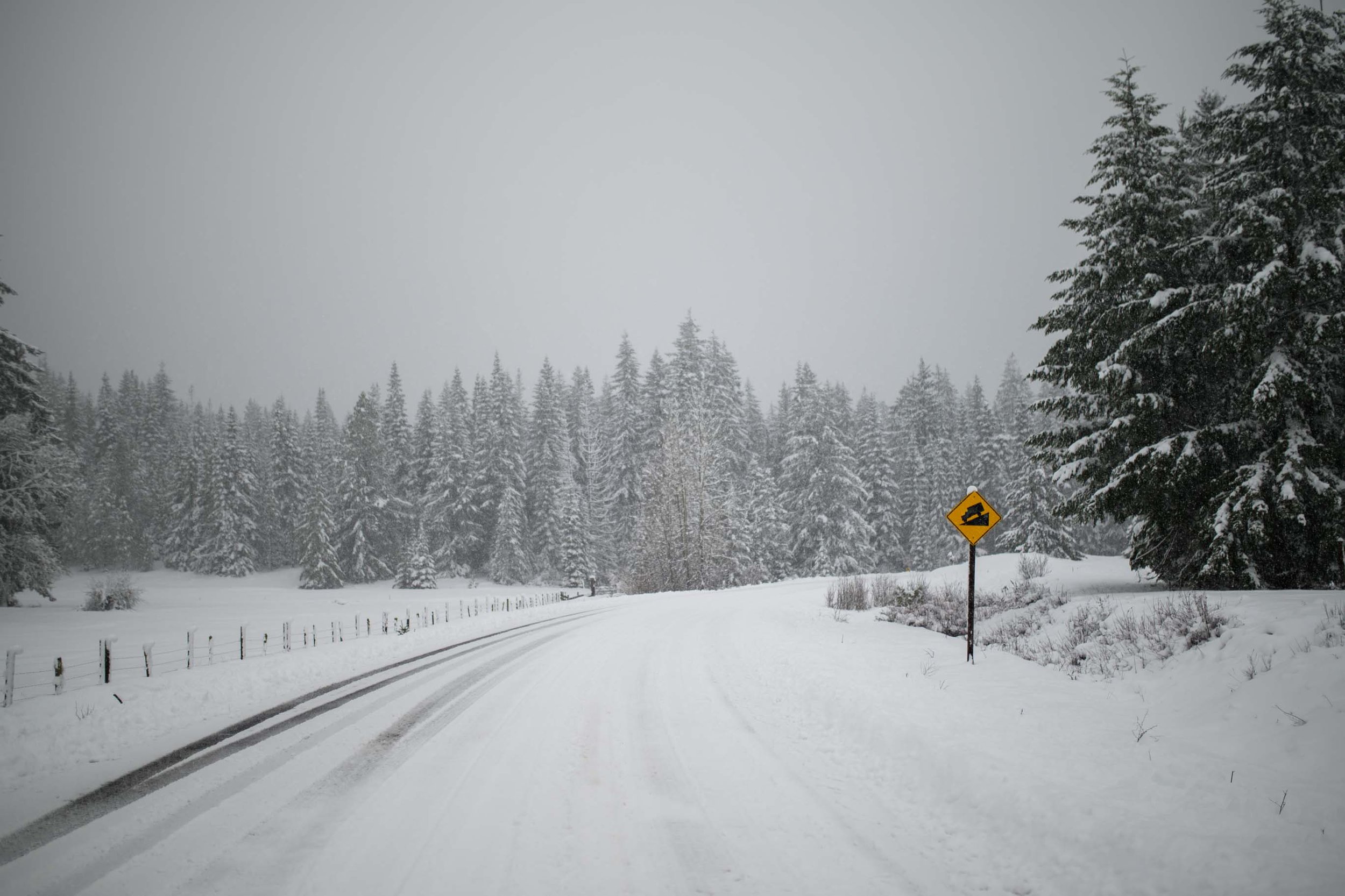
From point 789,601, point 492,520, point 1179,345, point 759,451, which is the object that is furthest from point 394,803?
point 759,451

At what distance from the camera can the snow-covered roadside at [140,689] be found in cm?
607

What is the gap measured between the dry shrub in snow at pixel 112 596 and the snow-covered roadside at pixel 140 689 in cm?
90

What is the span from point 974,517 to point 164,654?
77.0 ft

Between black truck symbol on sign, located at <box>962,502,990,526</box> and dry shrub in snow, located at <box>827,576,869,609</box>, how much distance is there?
9.79 m

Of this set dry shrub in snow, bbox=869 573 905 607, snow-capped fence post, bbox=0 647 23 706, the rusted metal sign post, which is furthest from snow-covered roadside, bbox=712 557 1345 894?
snow-capped fence post, bbox=0 647 23 706

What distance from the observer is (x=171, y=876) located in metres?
3.79

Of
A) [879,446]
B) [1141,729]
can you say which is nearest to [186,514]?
[879,446]

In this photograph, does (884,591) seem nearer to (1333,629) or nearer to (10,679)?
(1333,629)

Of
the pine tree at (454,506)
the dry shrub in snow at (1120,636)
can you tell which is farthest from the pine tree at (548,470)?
the dry shrub in snow at (1120,636)

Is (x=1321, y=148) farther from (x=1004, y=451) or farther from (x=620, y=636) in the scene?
(x=1004, y=451)

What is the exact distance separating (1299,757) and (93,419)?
95.1 metres

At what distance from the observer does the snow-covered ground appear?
381cm

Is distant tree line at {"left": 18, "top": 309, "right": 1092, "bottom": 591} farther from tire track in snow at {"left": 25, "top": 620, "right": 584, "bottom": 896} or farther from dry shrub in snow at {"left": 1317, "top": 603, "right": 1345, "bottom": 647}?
dry shrub in snow at {"left": 1317, "top": 603, "right": 1345, "bottom": 647}

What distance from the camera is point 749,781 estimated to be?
17.6 ft
